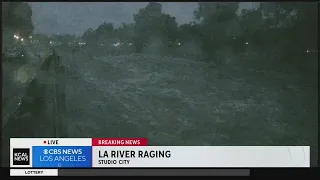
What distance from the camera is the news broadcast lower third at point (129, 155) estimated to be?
3.72 meters

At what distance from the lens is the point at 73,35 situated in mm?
3947

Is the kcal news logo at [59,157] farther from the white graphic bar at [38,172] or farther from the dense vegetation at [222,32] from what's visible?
the dense vegetation at [222,32]

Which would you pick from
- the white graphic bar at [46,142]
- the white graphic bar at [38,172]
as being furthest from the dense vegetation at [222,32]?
the white graphic bar at [38,172]

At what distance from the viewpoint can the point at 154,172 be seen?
3729 millimetres

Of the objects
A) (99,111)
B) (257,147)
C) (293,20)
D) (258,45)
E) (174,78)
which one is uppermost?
(293,20)

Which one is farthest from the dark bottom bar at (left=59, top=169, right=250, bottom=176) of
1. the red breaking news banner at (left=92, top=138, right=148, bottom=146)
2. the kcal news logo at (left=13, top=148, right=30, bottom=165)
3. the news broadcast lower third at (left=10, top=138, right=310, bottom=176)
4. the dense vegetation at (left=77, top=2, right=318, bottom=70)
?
the dense vegetation at (left=77, top=2, right=318, bottom=70)

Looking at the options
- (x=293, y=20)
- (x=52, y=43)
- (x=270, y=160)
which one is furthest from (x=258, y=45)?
(x=52, y=43)

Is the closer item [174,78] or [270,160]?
[270,160]

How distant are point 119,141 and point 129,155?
222 millimetres

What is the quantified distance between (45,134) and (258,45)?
3.05 m

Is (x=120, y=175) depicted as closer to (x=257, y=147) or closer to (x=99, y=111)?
(x=99, y=111)

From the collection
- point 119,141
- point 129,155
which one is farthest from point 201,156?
point 119,141

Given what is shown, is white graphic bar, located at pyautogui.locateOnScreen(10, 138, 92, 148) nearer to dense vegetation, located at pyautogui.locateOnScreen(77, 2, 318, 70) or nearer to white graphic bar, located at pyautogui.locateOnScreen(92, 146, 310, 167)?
white graphic bar, located at pyautogui.locateOnScreen(92, 146, 310, 167)

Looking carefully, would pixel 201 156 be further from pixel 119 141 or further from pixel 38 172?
pixel 38 172
